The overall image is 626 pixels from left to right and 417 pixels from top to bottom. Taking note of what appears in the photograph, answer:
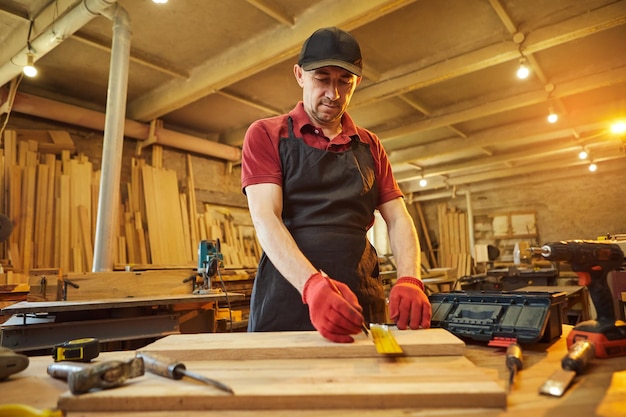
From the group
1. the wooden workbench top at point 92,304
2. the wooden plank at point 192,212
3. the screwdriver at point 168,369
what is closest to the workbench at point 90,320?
the wooden workbench top at point 92,304

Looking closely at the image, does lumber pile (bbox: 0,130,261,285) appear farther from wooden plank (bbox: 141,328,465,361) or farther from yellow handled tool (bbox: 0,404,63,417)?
yellow handled tool (bbox: 0,404,63,417)

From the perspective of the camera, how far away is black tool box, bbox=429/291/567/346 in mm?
1104

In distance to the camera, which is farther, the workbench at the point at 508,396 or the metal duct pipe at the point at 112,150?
the metal duct pipe at the point at 112,150

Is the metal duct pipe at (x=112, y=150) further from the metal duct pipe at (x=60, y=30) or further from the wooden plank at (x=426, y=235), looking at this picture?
the wooden plank at (x=426, y=235)

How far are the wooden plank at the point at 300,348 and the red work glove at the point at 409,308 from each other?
0.13 meters

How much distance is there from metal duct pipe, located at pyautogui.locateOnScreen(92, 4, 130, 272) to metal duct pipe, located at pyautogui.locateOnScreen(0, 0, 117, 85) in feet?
1.04

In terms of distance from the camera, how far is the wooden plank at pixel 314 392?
2.29ft

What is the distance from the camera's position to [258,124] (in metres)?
1.59

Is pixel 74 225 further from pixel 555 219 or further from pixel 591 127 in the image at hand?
pixel 555 219

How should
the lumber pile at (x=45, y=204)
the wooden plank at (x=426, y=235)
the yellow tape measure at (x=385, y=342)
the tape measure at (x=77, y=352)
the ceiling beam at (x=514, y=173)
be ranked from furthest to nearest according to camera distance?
1. the wooden plank at (x=426, y=235)
2. the ceiling beam at (x=514, y=173)
3. the lumber pile at (x=45, y=204)
4. the tape measure at (x=77, y=352)
5. the yellow tape measure at (x=385, y=342)

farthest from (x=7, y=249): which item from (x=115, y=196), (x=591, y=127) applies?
(x=591, y=127)

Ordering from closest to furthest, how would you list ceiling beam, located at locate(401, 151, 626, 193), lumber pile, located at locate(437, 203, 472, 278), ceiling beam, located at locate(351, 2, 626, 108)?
1. ceiling beam, located at locate(351, 2, 626, 108)
2. ceiling beam, located at locate(401, 151, 626, 193)
3. lumber pile, located at locate(437, 203, 472, 278)

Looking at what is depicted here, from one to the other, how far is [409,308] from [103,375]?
0.86 metres

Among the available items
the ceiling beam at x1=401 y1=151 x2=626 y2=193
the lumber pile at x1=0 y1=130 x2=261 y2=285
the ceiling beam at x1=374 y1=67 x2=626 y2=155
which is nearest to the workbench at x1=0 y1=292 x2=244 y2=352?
the lumber pile at x1=0 y1=130 x2=261 y2=285
